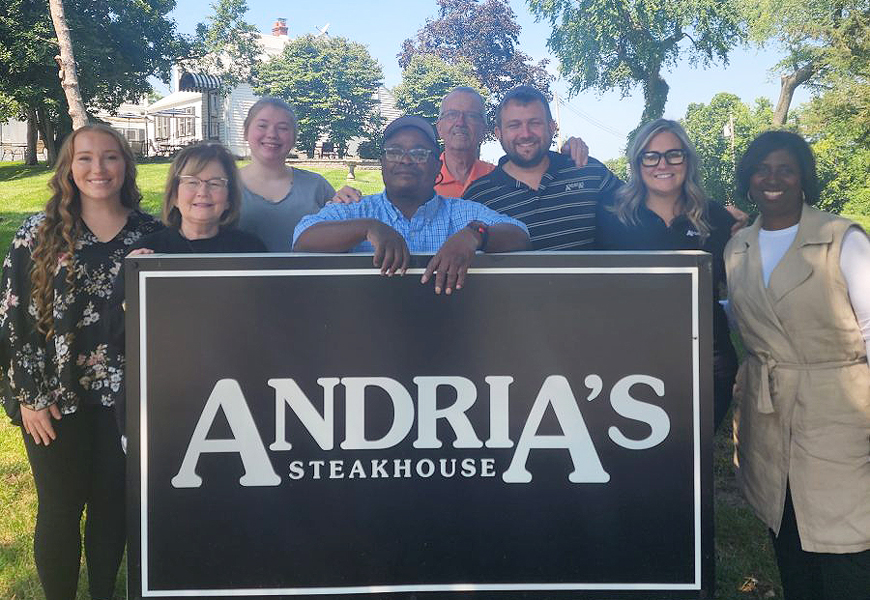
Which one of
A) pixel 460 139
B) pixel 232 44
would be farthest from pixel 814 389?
pixel 232 44

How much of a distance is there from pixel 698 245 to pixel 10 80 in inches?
1262

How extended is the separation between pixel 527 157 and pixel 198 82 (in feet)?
142

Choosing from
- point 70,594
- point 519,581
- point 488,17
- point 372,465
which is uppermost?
point 488,17

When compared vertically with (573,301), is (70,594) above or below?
below

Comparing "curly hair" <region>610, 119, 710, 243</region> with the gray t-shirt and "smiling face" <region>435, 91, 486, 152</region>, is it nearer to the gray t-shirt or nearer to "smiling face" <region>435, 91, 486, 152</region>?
"smiling face" <region>435, 91, 486, 152</region>

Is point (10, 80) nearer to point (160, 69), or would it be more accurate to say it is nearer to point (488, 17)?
point (160, 69)

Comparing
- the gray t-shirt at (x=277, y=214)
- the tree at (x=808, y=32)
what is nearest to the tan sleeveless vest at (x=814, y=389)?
the gray t-shirt at (x=277, y=214)

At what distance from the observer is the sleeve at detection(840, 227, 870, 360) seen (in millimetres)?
2480

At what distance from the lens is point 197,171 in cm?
275

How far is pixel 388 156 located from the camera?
8.82 feet

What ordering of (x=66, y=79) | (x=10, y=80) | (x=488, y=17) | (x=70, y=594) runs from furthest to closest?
(x=488, y=17), (x=10, y=80), (x=66, y=79), (x=70, y=594)

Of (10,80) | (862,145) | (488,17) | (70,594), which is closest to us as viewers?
(70,594)

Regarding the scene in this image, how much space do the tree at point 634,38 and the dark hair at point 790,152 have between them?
2892cm

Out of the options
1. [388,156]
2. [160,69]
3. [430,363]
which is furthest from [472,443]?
[160,69]
